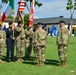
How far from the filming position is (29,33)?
50.8 feet

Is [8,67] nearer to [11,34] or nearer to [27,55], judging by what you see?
[11,34]

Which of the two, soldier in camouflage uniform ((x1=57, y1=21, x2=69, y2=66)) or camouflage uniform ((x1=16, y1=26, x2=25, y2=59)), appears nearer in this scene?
soldier in camouflage uniform ((x1=57, y1=21, x2=69, y2=66))

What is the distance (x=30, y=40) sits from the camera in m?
15.8

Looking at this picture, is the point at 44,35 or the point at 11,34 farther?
the point at 11,34

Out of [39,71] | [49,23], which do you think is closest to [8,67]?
[39,71]

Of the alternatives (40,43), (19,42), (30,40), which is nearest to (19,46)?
(19,42)

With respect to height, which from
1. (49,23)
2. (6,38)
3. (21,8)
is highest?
(21,8)

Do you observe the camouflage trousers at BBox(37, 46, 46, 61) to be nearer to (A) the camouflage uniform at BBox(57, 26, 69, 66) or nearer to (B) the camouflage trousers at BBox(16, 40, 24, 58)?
(A) the camouflage uniform at BBox(57, 26, 69, 66)

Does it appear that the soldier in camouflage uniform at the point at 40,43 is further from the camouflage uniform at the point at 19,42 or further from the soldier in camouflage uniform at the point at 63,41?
the camouflage uniform at the point at 19,42

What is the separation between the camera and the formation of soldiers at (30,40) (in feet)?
43.7

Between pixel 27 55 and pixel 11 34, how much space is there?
77.4 inches

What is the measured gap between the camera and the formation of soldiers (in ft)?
43.7

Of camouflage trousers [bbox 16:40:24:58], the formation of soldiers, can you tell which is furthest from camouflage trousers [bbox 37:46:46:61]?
camouflage trousers [bbox 16:40:24:58]

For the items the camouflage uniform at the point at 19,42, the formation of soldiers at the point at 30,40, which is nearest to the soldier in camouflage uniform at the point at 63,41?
the formation of soldiers at the point at 30,40
